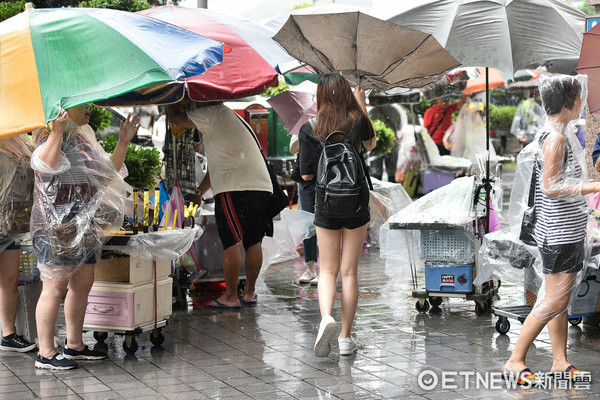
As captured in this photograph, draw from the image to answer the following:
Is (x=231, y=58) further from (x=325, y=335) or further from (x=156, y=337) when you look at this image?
(x=325, y=335)

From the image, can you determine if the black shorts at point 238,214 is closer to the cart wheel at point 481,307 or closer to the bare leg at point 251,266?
the bare leg at point 251,266

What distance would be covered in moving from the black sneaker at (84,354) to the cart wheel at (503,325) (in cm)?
300

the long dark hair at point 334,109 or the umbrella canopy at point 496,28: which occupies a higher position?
the umbrella canopy at point 496,28

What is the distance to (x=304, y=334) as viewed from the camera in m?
6.66

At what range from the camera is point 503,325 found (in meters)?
6.54

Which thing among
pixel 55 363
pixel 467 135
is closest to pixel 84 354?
pixel 55 363

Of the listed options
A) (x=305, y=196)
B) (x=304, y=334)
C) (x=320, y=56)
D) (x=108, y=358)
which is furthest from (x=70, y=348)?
(x=305, y=196)

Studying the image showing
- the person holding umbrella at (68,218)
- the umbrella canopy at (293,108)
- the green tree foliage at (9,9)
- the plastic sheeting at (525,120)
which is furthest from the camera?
the plastic sheeting at (525,120)

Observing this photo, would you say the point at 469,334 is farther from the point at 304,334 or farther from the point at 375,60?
the point at 375,60

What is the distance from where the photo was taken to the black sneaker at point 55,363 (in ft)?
18.6

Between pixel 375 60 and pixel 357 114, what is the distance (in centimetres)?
93

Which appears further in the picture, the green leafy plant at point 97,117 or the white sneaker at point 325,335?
the green leafy plant at point 97,117

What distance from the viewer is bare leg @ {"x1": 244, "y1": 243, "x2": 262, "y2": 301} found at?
787 cm

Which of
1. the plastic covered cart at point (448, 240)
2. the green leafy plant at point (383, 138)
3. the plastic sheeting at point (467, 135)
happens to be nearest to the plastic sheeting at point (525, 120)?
the plastic sheeting at point (467, 135)
